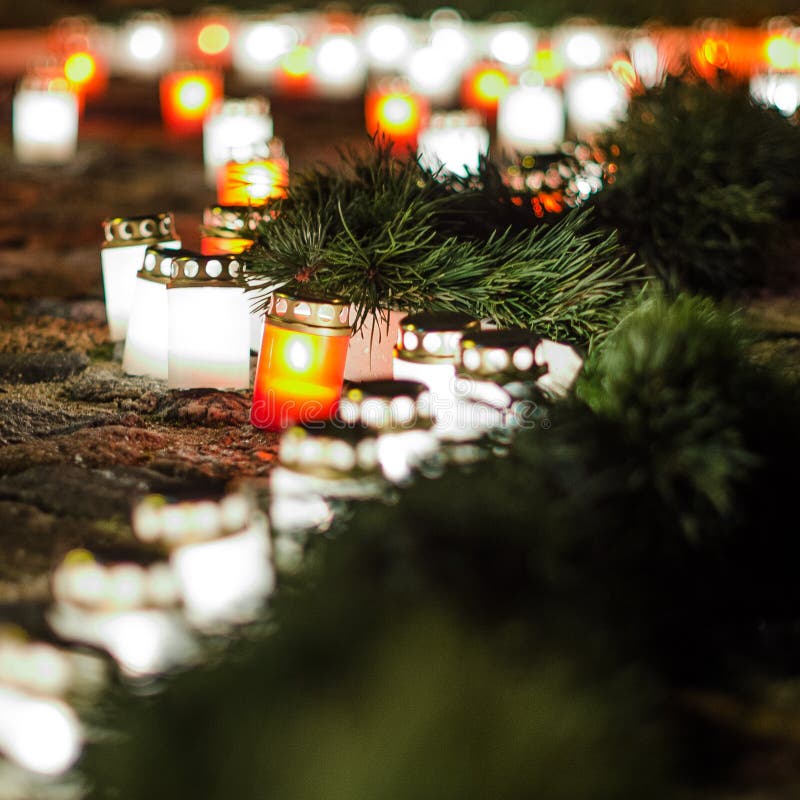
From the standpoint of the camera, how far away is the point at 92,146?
6.60m

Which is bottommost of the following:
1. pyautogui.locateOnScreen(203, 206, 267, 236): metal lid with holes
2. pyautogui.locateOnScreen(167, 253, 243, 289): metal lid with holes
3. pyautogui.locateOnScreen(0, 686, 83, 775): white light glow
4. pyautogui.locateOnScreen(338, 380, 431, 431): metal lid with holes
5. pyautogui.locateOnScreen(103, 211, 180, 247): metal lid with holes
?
pyautogui.locateOnScreen(0, 686, 83, 775): white light glow

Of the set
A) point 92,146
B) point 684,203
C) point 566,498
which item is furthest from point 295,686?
point 92,146

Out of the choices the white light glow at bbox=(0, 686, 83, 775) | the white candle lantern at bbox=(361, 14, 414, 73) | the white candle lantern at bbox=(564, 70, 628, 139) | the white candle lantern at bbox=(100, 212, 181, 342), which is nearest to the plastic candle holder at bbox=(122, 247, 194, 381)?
the white candle lantern at bbox=(100, 212, 181, 342)

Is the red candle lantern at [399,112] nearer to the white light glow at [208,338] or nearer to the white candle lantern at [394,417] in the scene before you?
the white light glow at [208,338]

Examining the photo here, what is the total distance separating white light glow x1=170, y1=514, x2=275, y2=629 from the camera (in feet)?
5.48

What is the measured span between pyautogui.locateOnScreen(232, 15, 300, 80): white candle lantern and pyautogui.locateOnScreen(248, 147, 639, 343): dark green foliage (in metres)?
6.61

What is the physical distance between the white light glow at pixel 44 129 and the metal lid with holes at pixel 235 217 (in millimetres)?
3348

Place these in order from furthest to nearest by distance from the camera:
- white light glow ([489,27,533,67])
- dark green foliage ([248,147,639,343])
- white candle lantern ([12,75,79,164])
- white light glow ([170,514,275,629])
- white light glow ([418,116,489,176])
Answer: white light glow ([489,27,533,67]) → white candle lantern ([12,75,79,164]) → white light glow ([418,116,489,176]) → dark green foliage ([248,147,639,343]) → white light glow ([170,514,275,629])

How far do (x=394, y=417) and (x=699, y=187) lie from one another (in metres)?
1.75

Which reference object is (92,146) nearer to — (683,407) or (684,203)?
(684,203)

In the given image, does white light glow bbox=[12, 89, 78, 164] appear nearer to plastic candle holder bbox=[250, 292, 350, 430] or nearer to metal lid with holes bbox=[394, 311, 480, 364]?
plastic candle holder bbox=[250, 292, 350, 430]

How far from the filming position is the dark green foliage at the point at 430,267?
2559 mm

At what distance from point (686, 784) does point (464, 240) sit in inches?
64.2

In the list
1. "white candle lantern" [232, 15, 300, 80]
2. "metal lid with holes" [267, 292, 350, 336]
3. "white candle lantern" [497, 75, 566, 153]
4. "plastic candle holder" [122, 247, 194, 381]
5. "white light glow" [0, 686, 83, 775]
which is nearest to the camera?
"white light glow" [0, 686, 83, 775]
